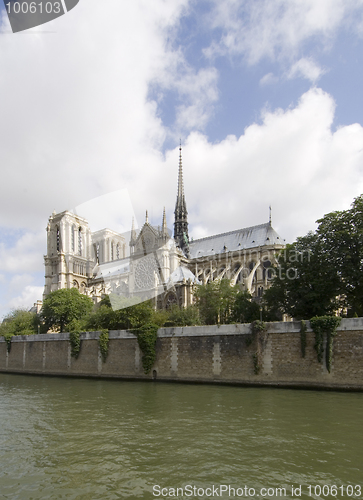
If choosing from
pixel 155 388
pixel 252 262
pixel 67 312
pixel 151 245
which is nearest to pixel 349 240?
pixel 155 388

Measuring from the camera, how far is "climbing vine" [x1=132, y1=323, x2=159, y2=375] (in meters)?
22.9

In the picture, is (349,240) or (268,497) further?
(349,240)

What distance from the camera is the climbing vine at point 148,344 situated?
22.9 meters

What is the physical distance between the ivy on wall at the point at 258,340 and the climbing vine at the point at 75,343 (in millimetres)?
12542

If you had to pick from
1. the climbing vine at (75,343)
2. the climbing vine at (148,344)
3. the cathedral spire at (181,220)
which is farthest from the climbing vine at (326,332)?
the cathedral spire at (181,220)

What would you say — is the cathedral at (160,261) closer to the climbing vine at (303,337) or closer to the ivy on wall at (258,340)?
the ivy on wall at (258,340)

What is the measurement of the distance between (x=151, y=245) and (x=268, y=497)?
2095 inches

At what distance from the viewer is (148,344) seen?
907 inches

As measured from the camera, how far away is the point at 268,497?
710cm

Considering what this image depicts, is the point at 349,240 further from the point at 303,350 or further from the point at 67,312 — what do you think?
the point at 67,312

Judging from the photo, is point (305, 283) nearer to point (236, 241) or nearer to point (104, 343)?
point (104, 343)

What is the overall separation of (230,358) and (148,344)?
4.94m

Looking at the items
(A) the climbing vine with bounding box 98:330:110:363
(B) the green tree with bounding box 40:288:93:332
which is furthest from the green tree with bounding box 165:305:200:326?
(B) the green tree with bounding box 40:288:93:332

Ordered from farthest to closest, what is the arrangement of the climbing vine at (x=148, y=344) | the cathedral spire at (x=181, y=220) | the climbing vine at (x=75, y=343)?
the cathedral spire at (x=181, y=220)
the climbing vine at (x=75, y=343)
the climbing vine at (x=148, y=344)
